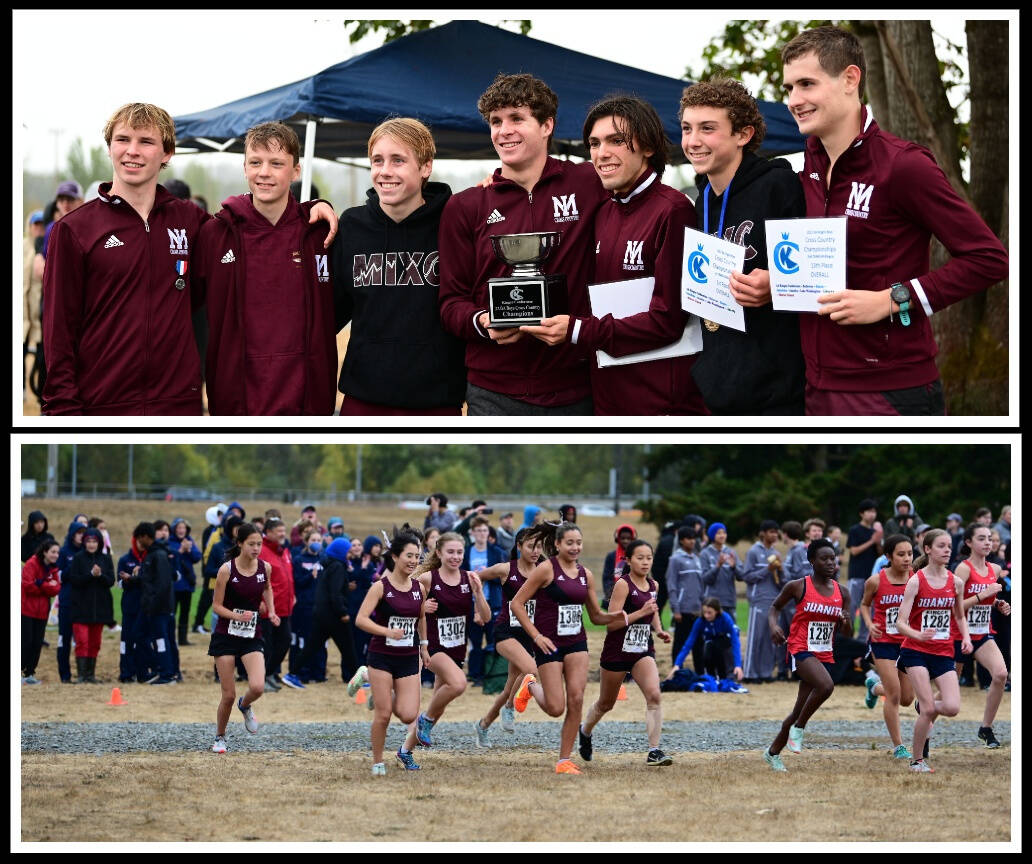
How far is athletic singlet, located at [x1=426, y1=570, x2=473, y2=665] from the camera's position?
31.2 feet

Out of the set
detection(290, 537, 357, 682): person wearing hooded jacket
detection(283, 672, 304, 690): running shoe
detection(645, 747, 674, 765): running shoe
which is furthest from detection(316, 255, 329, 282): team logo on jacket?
detection(283, 672, 304, 690): running shoe

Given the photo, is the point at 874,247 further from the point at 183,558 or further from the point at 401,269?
the point at 183,558

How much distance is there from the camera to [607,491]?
3225 centimetres

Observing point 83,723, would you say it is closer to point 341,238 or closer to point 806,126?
point 341,238

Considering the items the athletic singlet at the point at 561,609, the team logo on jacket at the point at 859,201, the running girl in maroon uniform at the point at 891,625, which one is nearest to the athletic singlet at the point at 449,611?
the athletic singlet at the point at 561,609

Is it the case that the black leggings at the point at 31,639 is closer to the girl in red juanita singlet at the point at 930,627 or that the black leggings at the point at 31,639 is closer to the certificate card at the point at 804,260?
the girl in red juanita singlet at the point at 930,627

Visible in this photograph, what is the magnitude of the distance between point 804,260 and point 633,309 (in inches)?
28.0

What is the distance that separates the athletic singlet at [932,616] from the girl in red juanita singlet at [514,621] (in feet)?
8.34

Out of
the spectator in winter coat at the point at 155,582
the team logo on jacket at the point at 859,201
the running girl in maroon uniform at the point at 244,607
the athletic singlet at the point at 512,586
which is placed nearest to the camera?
the team logo on jacket at the point at 859,201

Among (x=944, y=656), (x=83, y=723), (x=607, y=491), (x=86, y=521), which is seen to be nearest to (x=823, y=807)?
(x=944, y=656)

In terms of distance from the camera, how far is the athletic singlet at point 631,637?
9.56 m

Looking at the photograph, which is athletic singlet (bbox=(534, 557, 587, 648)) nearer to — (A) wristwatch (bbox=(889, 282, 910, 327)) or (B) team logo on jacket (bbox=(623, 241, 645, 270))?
(B) team logo on jacket (bbox=(623, 241, 645, 270))

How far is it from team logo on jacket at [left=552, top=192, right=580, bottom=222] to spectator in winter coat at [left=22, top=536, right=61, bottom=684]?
7847 mm

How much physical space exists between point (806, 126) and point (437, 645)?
556 centimetres
